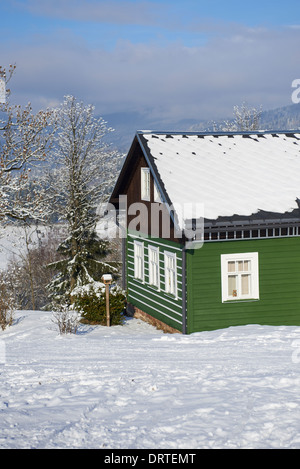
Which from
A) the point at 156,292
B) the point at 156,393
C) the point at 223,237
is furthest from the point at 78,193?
the point at 156,393

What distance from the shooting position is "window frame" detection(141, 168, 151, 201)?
20.2 metres

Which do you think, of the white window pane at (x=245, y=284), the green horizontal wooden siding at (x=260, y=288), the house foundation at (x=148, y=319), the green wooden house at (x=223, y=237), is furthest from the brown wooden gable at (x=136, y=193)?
the house foundation at (x=148, y=319)

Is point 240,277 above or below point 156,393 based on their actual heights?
above

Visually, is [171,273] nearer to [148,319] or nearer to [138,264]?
[148,319]

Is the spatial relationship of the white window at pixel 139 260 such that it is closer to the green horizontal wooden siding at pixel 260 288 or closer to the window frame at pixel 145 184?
the window frame at pixel 145 184

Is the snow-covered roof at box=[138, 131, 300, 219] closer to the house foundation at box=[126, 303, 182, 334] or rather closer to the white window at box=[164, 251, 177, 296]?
the white window at box=[164, 251, 177, 296]

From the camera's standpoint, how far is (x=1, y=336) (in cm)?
1745

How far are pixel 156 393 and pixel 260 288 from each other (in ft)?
27.7

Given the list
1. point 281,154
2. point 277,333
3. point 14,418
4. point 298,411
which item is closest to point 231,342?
point 277,333

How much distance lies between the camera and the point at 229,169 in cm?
1873

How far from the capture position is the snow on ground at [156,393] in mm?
6992

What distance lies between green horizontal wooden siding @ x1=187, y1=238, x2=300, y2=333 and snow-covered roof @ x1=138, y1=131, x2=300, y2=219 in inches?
39.7

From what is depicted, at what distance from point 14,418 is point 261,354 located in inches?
225

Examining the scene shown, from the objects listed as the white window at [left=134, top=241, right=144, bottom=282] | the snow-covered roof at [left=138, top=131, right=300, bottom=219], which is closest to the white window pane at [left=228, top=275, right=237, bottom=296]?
the snow-covered roof at [left=138, top=131, right=300, bottom=219]
